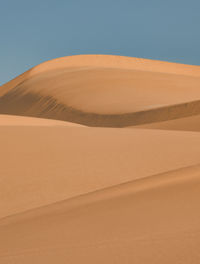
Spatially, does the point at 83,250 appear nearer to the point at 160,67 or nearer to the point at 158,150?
the point at 158,150

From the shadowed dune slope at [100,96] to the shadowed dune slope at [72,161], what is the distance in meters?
17.1

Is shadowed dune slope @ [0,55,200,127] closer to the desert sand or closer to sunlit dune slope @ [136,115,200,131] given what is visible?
sunlit dune slope @ [136,115,200,131]

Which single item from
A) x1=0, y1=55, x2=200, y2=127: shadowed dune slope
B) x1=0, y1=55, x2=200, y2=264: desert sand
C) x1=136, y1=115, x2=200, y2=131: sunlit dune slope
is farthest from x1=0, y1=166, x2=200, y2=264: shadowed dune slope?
x1=0, y1=55, x2=200, y2=127: shadowed dune slope

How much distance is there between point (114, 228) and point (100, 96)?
3076cm

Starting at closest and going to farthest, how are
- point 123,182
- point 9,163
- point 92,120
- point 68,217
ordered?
point 68,217, point 123,182, point 9,163, point 92,120

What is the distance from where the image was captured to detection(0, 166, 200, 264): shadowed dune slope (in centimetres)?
292

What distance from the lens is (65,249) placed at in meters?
3.18

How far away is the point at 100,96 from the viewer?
3425 cm

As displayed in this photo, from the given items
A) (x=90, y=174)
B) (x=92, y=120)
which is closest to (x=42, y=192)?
(x=90, y=174)

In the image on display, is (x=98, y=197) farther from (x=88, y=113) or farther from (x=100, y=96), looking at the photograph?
(x=100, y=96)

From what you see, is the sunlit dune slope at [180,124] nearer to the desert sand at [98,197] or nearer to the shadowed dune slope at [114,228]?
the desert sand at [98,197]

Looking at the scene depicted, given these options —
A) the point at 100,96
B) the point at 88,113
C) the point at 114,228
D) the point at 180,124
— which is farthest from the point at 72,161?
the point at 100,96

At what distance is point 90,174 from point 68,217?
2.29 m

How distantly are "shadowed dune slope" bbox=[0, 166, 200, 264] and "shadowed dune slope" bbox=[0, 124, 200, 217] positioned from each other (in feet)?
2.10
